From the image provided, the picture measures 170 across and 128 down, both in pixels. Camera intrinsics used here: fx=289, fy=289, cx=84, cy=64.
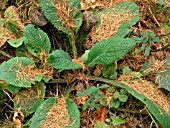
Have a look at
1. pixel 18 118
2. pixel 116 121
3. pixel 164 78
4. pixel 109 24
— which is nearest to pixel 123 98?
pixel 116 121

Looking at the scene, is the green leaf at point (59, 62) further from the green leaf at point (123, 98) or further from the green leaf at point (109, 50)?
the green leaf at point (123, 98)

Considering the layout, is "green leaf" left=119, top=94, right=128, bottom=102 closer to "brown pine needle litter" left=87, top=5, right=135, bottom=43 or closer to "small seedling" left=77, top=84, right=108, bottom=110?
"small seedling" left=77, top=84, right=108, bottom=110

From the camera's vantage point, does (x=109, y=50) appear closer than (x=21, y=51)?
Yes

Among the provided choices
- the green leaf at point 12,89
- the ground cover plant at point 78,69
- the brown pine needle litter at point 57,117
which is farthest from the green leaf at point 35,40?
the brown pine needle litter at point 57,117

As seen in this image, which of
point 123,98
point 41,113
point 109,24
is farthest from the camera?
point 109,24

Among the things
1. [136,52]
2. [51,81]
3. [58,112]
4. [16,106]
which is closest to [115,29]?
[136,52]

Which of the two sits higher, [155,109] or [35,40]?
[35,40]

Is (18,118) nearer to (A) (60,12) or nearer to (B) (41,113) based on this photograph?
(B) (41,113)
